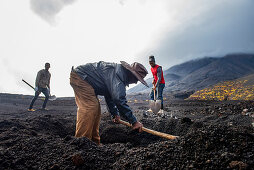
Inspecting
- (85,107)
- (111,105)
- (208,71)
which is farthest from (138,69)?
(208,71)

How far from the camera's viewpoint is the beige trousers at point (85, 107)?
10.1 feet

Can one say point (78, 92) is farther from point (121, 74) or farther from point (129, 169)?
point (129, 169)

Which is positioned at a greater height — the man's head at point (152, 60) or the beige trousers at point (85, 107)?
the man's head at point (152, 60)

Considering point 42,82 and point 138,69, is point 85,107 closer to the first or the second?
point 138,69

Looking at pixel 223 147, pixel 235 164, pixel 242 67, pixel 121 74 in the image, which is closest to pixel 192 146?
pixel 223 147

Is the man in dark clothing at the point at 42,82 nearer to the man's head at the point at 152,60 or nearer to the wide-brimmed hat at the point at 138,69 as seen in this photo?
the man's head at the point at 152,60

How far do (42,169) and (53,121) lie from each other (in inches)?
113

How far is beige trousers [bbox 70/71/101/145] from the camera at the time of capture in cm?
309

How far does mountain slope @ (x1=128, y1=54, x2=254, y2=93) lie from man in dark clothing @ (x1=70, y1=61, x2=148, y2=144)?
107 ft

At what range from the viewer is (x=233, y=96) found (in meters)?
12.4

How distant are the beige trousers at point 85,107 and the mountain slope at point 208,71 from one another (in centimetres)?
3254

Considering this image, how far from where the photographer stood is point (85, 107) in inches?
123

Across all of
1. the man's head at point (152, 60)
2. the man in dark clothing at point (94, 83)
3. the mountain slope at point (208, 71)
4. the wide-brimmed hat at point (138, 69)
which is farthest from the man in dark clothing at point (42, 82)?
the mountain slope at point (208, 71)

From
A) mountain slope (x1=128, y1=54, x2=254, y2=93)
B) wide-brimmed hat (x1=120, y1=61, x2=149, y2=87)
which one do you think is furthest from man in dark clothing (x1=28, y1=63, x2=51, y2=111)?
mountain slope (x1=128, y1=54, x2=254, y2=93)
